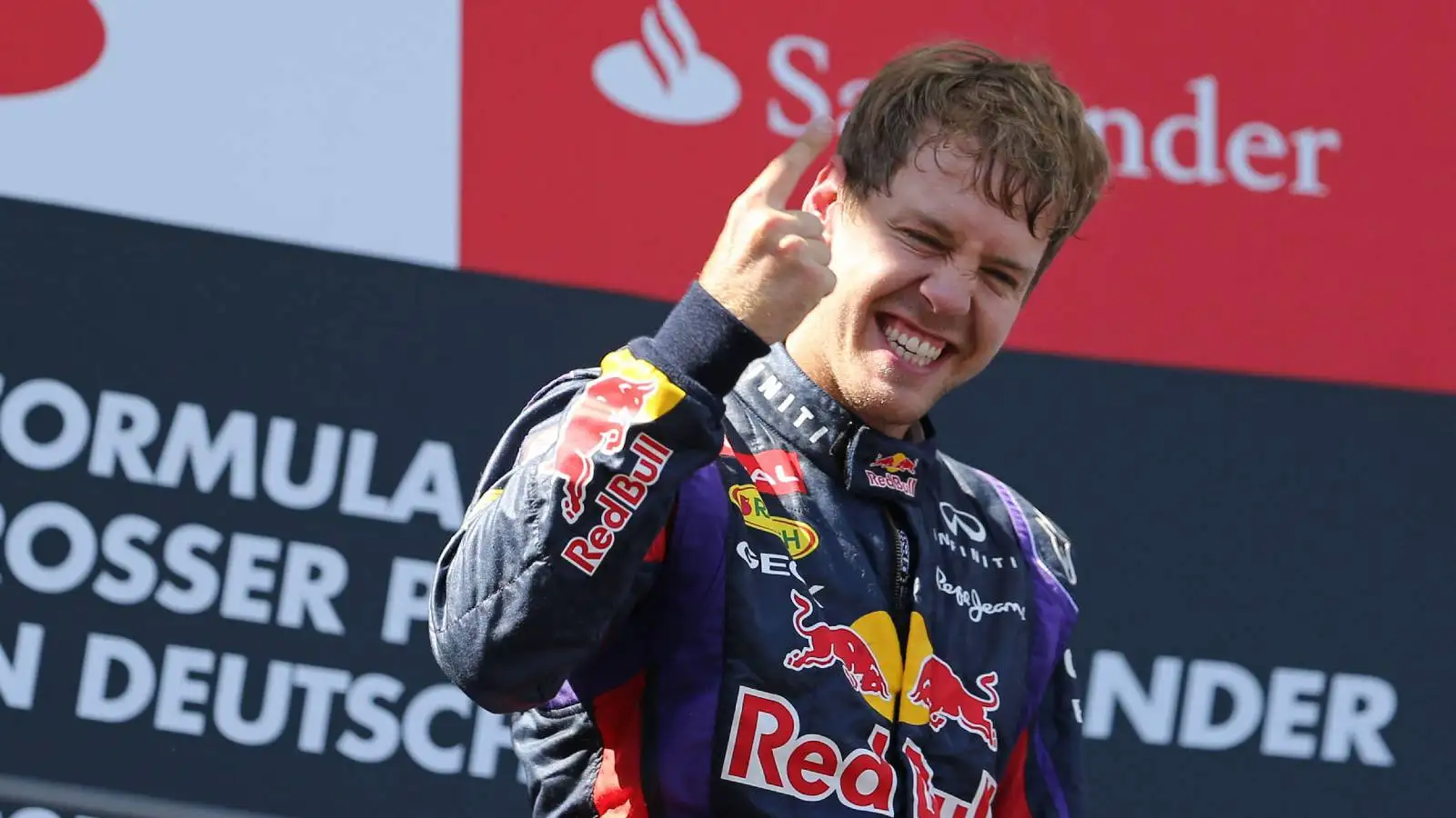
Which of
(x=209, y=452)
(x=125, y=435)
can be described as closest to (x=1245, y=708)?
(x=209, y=452)

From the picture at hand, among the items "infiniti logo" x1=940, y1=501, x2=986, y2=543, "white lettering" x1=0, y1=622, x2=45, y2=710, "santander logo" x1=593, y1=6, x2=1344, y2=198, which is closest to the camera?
"infiniti logo" x1=940, y1=501, x2=986, y2=543

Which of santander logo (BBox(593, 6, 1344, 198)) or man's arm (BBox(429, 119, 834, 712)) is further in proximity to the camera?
santander logo (BBox(593, 6, 1344, 198))

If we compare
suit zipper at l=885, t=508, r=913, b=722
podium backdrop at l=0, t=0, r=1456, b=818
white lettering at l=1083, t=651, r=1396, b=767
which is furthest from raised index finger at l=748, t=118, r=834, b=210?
white lettering at l=1083, t=651, r=1396, b=767

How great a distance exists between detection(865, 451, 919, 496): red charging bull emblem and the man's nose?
0.43ft

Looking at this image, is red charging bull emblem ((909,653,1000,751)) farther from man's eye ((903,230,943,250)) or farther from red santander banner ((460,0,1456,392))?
red santander banner ((460,0,1456,392))

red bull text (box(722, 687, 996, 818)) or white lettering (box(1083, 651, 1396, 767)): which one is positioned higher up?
white lettering (box(1083, 651, 1396, 767))

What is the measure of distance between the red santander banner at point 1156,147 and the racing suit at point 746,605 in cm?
95

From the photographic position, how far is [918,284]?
4.56 ft

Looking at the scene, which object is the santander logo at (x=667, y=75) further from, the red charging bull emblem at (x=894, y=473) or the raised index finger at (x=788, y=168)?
the raised index finger at (x=788, y=168)

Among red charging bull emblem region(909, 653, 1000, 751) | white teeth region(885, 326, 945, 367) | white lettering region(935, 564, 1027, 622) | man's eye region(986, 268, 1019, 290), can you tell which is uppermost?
man's eye region(986, 268, 1019, 290)

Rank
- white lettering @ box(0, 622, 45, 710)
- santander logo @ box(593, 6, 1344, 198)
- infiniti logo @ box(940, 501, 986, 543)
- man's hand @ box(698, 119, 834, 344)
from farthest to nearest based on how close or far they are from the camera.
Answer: santander logo @ box(593, 6, 1344, 198)
white lettering @ box(0, 622, 45, 710)
infiniti logo @ box(940, 501, 986, 543)
man's hand @ box(698, 119, 834, 344)

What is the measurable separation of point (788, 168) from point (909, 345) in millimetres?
344

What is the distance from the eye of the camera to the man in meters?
1.10

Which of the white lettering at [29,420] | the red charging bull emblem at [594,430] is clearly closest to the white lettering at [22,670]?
the white lettering at [29,420]
